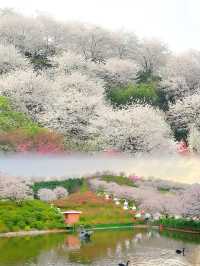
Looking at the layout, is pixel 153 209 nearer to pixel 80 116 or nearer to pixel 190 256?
pixel 80 116

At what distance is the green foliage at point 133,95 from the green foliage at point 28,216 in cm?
791

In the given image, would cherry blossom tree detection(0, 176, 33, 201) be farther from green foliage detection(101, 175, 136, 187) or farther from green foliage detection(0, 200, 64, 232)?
green foliage detection(101, 175, 136, 187)

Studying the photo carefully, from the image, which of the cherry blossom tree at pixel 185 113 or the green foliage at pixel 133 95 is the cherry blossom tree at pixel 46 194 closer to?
the green foliage at pixel 133 95

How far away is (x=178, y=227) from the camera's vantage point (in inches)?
880

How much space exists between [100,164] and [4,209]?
3883 millimetres

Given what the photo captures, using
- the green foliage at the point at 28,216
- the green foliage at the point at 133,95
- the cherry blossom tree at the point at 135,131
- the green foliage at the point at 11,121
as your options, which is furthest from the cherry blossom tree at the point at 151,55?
the green foliage at the point at 28,216

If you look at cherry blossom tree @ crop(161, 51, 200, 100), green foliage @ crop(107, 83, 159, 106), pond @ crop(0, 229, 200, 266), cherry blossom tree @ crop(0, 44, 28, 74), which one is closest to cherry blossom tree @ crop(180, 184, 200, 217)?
pond @ crop(0, 229, 200, 266)

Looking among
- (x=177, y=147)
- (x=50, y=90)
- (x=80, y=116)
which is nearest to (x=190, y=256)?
(x=177, y=147)

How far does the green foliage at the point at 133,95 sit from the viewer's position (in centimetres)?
2867

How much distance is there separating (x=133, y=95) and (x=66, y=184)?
6.94 meters

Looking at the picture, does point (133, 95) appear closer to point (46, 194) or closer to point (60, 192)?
point (60, 192)

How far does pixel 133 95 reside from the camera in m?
29.1

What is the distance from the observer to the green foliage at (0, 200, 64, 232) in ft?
68.5

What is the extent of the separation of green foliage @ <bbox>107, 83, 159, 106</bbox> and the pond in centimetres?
899
